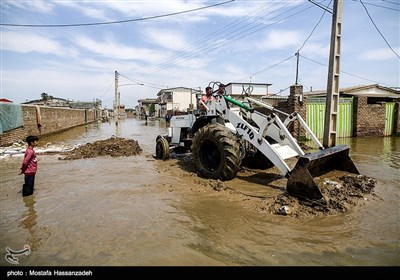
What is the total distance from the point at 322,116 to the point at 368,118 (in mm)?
2888

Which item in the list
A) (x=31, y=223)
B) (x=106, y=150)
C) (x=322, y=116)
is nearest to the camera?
(x=31, y=223)

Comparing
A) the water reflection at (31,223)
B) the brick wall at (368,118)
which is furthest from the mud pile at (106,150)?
the brick wall at (368,118)

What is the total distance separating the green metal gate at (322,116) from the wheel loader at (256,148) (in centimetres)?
764

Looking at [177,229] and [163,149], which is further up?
[163,149]

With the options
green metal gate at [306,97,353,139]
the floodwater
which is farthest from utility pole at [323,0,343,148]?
green metal gate at [306,97,353,139]

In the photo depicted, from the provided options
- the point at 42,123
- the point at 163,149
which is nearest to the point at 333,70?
the point at 163,149

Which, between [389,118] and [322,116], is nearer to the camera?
[322,116]

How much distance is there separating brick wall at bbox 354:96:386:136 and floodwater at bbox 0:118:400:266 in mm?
9456

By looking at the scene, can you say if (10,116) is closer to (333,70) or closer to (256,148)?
(256,148)

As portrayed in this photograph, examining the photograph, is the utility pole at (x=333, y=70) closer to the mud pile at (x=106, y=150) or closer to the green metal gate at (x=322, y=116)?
the green metal gate at (x=322, y=116)

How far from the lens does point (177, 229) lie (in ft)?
12.6

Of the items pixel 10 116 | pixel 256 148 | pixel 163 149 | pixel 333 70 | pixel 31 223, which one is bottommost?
pixel 31 223

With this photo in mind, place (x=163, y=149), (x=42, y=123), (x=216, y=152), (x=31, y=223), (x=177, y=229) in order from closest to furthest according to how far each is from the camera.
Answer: (x=177, y=229) → (x=31, y=223) → (x=216, y=152) → (x=163, y=149) → (x=42, y=123)
